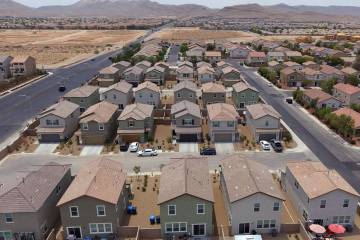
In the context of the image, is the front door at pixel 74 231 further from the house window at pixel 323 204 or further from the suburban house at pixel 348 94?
the suburban house at pixel 348 94

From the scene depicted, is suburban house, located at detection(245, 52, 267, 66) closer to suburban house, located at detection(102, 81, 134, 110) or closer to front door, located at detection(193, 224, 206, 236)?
suburban house, located at detection(102, 81, 134, 110)

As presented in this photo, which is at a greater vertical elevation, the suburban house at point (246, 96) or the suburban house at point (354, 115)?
the suburban house at point (246, 96)

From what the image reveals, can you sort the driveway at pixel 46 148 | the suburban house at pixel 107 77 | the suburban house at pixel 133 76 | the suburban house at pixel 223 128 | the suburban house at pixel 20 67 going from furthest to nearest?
the suburban house at pixel 20 67
the suburban house at pixel 107 77
the suburban house at pixel 133 76
the suburban house at pixel 223 128
the driveway at pixel 46 148

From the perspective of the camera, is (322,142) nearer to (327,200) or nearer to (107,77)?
(327,200)

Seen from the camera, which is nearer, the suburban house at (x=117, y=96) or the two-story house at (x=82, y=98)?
the two-story house at (x=82, y=98)

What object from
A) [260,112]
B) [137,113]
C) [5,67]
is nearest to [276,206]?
[260,112]

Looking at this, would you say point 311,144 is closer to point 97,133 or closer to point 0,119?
point 97,133

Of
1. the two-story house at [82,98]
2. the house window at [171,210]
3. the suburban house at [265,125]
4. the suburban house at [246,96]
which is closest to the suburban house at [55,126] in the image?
the two-story house at [82,98]
